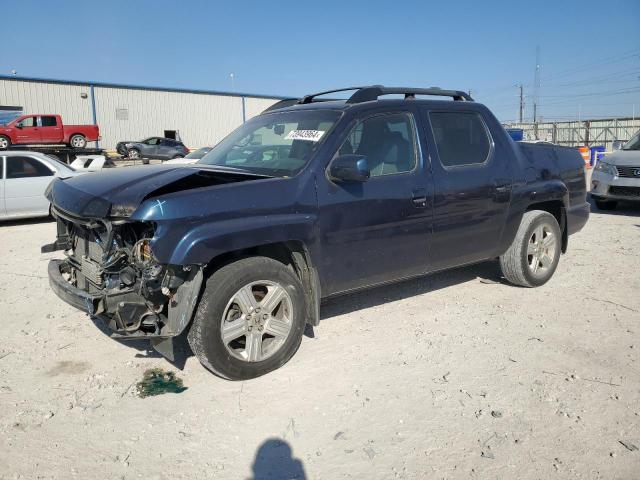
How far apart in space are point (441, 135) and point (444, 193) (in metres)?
0.54

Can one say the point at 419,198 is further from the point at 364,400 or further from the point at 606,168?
the point at 606,168

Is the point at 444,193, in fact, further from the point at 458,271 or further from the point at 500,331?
the point at 458,271

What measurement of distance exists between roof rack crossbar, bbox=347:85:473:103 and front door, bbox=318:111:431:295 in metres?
0.25

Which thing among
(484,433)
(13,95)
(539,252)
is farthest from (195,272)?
(13,95)

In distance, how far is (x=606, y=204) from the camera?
35.2 ft

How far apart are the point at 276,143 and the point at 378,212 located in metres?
1.05

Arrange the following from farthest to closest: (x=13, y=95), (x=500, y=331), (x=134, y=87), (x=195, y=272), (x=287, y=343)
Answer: (x=134, y=87) → (x=13, y=95) → (x=500, y=331) → (x=287, y=343) → (x=195, y=272)

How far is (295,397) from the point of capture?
3.37 meters

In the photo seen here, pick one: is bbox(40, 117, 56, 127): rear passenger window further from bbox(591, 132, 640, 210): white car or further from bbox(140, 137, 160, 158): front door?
bbox(591, 132, 640, 210): white car

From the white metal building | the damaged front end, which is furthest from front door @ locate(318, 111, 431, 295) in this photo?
the white metal building

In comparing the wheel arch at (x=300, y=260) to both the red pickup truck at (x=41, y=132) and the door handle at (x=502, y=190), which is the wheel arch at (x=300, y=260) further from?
the red pickup truck at (x=41, y=132)

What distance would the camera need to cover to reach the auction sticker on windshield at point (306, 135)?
13.2 feet

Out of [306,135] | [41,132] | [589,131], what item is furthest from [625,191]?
[589,131]

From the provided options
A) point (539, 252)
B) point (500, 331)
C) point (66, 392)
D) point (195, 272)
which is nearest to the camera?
→ point (195, 272)
